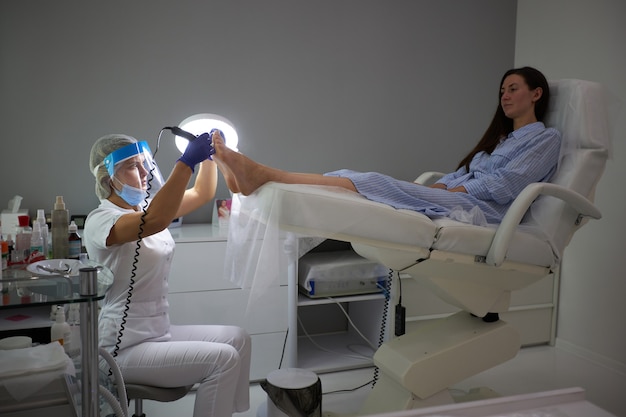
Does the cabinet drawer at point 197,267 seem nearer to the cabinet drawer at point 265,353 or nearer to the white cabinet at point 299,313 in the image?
the white cabinet at point 299,313

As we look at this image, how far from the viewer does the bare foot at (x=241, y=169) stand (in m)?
1.87

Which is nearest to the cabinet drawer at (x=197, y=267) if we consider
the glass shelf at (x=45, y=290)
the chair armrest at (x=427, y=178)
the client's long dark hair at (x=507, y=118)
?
the chair armrest at (x=427, y=178)

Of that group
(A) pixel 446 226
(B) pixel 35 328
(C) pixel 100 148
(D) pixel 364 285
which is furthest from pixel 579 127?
(B) pixel 35 328

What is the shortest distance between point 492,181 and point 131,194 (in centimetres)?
129

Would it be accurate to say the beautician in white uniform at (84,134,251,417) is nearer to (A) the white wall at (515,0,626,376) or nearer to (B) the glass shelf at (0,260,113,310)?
(B) the glass shelf at (0,260,113,310)

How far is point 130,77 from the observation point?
9.57 feet

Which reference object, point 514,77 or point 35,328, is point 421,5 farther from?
point 35,328

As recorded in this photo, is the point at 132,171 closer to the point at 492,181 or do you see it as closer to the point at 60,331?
the point at 60,331

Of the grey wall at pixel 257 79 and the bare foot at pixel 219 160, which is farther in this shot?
the grey wall at pixel 257 79

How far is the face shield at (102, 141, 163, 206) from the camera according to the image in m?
1.98

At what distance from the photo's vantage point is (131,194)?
6.64 feet

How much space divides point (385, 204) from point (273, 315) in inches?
44.2

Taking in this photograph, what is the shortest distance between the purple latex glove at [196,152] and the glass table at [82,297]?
59 centimetres

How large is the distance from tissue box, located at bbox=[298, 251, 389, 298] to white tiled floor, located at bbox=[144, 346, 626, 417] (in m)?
0.43
